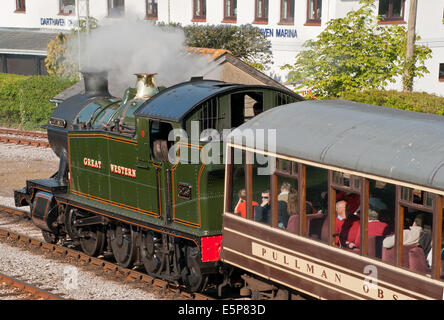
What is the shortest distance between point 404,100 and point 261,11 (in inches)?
663

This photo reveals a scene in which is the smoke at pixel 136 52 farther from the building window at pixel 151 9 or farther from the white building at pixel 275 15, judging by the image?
the building window at pixel 151 9

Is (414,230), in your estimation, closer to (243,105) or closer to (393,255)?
(393,255)

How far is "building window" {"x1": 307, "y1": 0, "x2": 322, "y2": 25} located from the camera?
28.5 meters

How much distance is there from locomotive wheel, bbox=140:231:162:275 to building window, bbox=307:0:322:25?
19060 mm

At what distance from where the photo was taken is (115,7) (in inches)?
1404

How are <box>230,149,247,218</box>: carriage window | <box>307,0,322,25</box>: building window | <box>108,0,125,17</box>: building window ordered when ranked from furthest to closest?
1. <box>108,0,125,17</box>: building window
2. <box>307,0,322,25</box>: building window
3. <box>230,149,247,218</box>: carriage window

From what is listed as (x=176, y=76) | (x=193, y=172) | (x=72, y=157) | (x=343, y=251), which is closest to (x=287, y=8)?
(x=176, y=76)

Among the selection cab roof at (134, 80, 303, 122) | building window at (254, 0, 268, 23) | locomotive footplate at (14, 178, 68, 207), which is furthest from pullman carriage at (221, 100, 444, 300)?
building window at (254, 0, 268, 23)

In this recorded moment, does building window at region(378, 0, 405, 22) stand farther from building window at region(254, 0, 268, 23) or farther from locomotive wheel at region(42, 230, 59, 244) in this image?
locomotive wheel at region(42, 230, 59, 244)

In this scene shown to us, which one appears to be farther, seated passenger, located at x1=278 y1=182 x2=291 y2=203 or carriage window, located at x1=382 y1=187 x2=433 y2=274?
seated passenger, located at x1=278 y1=182 x2=291 y2=203

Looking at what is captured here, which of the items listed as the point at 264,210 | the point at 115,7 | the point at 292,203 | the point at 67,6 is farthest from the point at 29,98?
the point at 292,203

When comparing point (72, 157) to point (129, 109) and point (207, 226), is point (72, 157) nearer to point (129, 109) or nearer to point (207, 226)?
point (129, 109)

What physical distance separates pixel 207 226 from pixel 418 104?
6777mm

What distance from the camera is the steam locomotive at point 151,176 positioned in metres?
10.0
